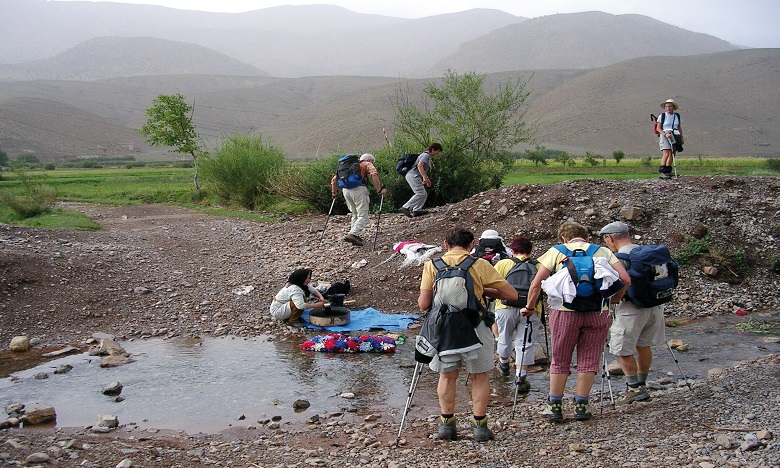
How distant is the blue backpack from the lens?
19.3 feet

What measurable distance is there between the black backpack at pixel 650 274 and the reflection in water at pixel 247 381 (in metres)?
1.71

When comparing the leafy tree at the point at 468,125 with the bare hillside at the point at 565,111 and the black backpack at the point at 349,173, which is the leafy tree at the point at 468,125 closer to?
the black backpack at the point at 349,173

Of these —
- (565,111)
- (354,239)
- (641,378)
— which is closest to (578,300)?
(641,378)

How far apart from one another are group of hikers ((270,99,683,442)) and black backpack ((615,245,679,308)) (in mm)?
10

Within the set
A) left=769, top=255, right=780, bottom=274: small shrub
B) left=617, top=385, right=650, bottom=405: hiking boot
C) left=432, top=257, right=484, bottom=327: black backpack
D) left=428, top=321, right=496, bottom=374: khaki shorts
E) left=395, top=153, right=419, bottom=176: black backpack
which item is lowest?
left=617, top=385, right=650, bottom=405: hiking boot

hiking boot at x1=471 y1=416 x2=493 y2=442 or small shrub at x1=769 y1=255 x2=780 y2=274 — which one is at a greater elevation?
small shrub at x1=769 y1=255 x2=780 y2=274

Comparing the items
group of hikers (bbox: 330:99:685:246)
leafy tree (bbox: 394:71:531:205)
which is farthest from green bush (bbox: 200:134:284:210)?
group of hikers (bbox: 330:99:685:246)

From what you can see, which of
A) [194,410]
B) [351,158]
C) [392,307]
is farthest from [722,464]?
[351,158]

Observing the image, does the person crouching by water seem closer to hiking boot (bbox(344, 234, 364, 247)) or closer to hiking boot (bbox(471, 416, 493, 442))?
hiking boot (bbox(344, 234, 364, 247))

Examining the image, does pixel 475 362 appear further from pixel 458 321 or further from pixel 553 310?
pixel 553 310

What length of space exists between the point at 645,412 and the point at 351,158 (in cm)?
908

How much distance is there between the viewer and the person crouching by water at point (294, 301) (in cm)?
1059

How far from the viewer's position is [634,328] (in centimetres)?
681

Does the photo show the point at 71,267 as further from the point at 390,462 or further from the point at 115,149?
the point at 115,149
